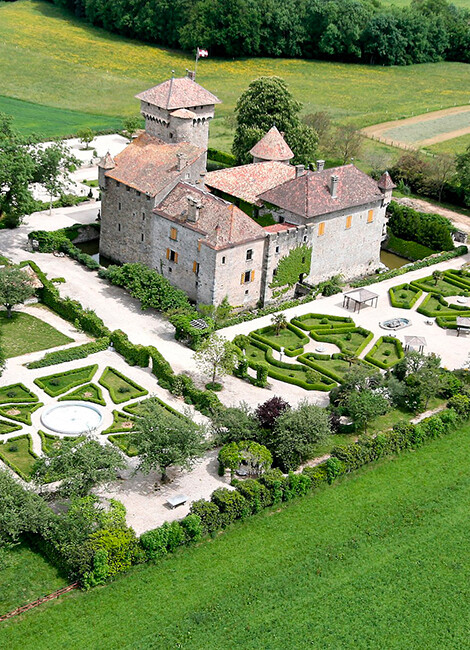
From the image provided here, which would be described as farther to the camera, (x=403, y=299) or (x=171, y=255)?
(x=403, y=299)

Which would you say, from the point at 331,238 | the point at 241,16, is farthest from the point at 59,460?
the point at 241,16

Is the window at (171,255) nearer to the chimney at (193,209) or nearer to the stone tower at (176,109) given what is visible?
the chimney at (193,209)

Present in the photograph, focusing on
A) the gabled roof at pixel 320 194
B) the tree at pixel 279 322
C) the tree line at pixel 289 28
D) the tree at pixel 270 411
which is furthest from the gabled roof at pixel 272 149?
the tree line at pixel 289 28

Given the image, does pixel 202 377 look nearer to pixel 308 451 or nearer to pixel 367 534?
pixel 308 451

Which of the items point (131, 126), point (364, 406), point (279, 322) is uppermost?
point (131, 126)

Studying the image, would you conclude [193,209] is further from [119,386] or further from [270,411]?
[270,411]

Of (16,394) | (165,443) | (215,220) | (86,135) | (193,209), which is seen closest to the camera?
(165,443)

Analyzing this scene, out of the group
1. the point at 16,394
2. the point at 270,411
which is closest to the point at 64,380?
the point at 16,394
